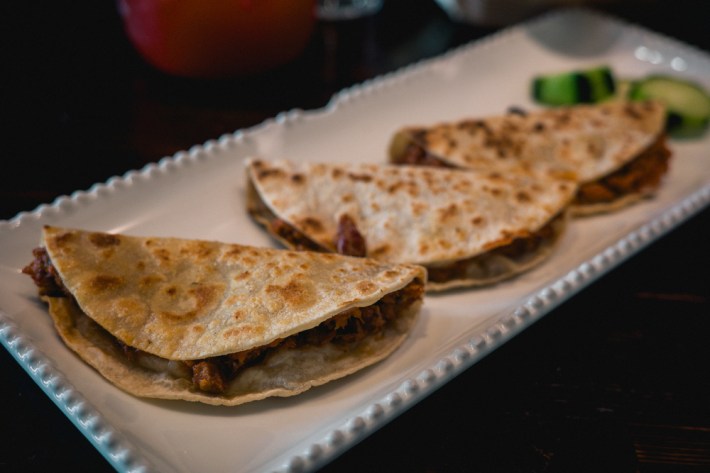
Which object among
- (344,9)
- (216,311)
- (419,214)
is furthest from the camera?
(344,9)

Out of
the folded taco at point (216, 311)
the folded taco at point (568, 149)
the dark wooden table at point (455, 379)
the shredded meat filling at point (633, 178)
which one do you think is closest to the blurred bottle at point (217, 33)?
the dark wooden table at point (455, 379)

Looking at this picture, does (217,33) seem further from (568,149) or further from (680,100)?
(680,100)

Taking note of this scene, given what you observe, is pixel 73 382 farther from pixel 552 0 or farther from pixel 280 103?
pixel 552 0

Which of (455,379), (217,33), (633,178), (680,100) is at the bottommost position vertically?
(455,379)

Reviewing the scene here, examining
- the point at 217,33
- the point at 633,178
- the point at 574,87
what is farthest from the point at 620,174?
the point at 217,33

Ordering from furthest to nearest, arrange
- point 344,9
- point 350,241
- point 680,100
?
point 344,9, point 680,100, point 350,241

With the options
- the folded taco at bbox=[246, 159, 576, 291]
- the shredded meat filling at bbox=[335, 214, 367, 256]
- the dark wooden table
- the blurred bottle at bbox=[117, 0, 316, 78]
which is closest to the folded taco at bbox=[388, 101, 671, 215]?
the folded taco at bbox=[246, 159, 576, 291]
